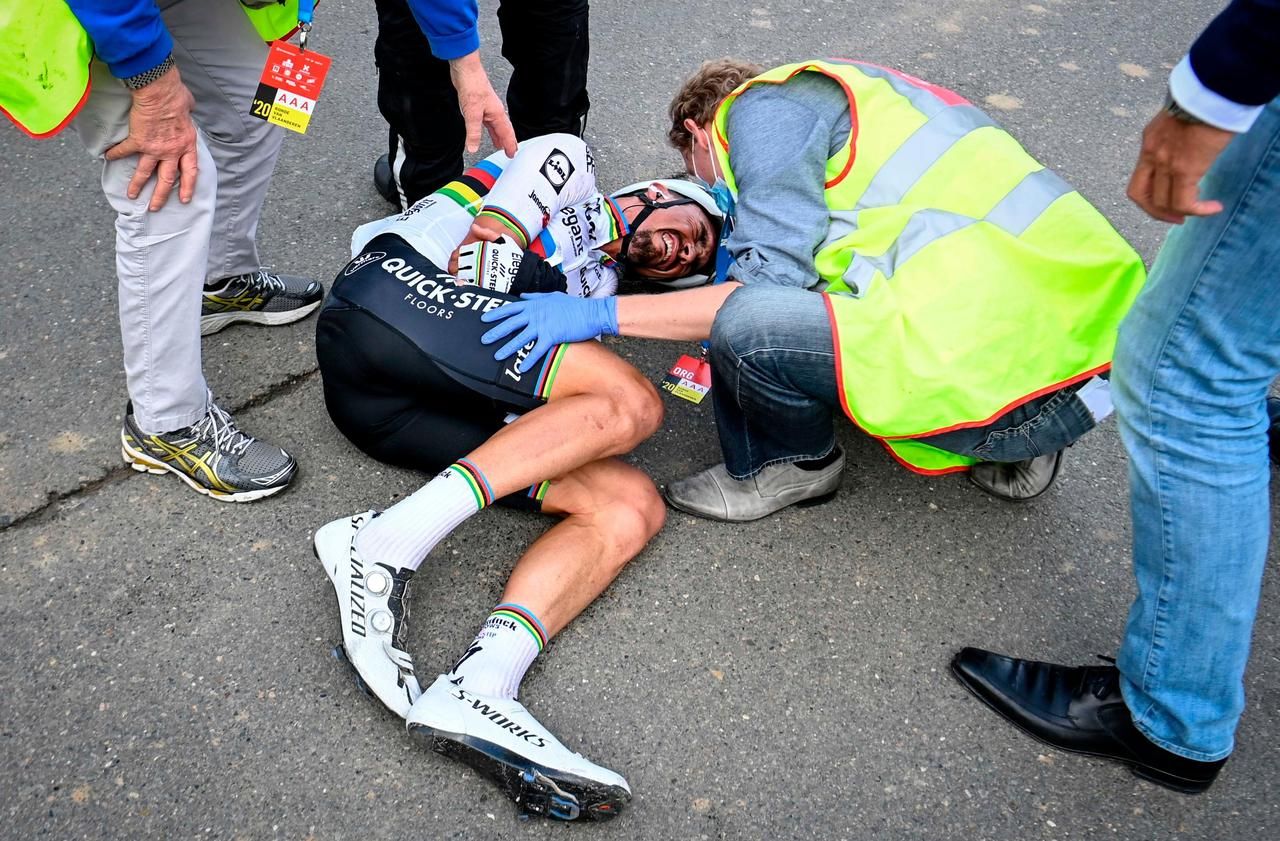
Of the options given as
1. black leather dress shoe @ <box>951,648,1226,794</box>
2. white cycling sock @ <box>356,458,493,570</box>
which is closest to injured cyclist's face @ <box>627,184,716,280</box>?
white cycling sock @ <box>356,458,493,570</box>

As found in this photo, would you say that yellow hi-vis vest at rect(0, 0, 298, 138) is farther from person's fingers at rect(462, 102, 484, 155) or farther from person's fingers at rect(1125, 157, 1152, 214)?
person's fingers at rect(1125, 157, 1152, 214)

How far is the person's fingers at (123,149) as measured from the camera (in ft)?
6.11

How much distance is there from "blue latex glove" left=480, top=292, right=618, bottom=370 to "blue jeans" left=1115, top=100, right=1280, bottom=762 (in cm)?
105

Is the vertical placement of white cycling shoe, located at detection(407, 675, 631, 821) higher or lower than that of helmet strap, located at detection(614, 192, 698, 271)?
lower

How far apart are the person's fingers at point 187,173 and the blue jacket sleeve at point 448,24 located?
581mm

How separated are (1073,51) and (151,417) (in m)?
4.15

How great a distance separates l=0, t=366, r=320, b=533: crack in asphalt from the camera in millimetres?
2174

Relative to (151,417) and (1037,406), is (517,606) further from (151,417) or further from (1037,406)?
(1037,406)

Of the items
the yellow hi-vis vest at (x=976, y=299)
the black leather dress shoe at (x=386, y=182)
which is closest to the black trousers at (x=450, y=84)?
the black leather dress shoe at (x=386, y=182)

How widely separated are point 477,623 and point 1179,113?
5.04 feet

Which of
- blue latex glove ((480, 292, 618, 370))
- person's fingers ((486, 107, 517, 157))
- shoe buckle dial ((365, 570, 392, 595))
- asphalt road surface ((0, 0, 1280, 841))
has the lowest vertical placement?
asphalt road surface ((0, 0, 1280, 841))

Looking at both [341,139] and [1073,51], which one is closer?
[341,139]

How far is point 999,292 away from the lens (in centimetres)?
197

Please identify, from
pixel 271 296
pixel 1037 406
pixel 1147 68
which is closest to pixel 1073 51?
pixel 1147 68
